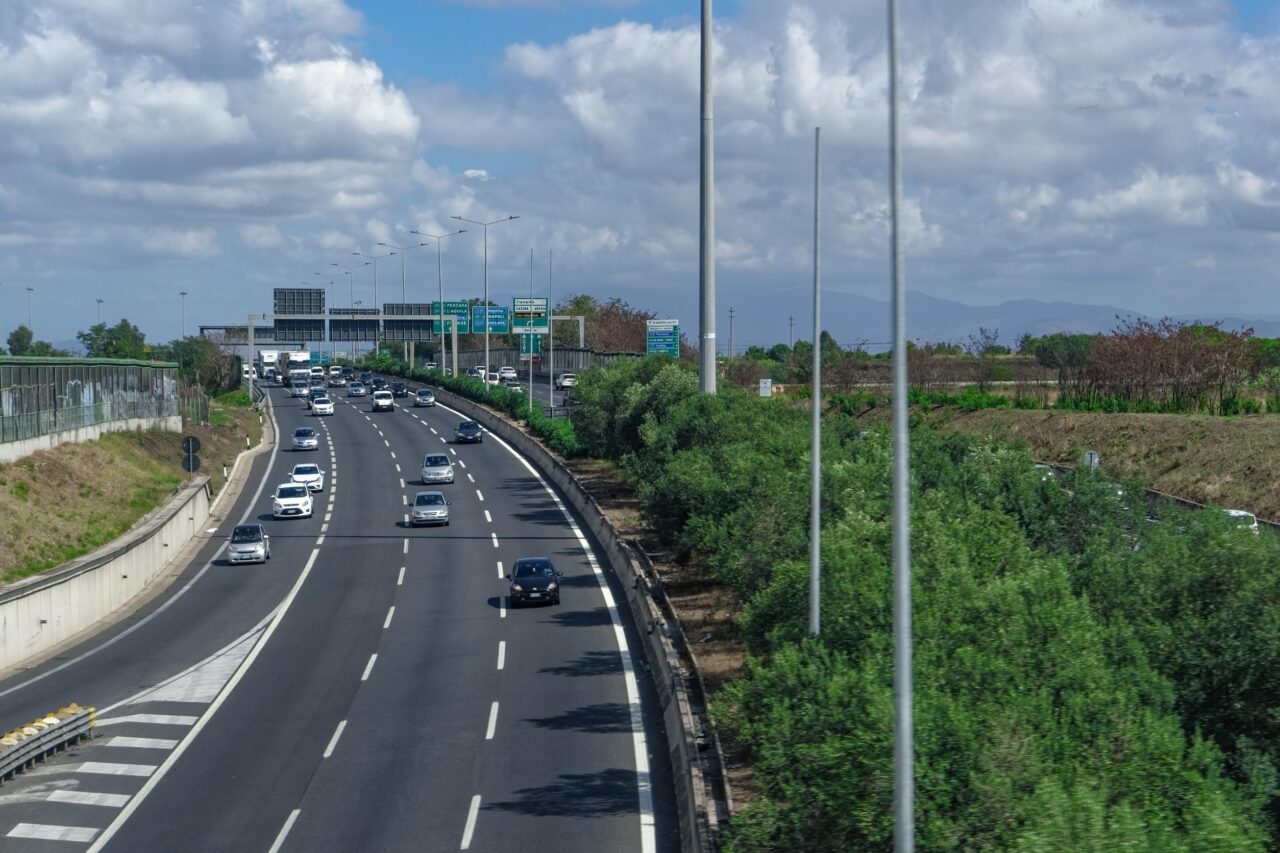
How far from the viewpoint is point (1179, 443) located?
54.0 meters

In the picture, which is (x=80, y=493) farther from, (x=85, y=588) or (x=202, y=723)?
(x=202, y=723)

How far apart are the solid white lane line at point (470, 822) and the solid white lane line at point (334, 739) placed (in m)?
3.92

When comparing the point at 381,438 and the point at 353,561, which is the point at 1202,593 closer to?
the point at 353,561

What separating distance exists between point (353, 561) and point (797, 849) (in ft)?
109

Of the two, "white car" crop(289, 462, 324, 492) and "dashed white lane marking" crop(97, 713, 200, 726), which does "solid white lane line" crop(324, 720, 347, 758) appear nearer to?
"dashed white lane marking" crop(97, 713, 200, 726)

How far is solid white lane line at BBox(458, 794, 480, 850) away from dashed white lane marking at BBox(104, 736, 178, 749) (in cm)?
712

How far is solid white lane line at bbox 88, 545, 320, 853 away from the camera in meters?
19.7

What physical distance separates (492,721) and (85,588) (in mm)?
16610

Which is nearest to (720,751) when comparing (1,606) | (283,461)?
(1,606)

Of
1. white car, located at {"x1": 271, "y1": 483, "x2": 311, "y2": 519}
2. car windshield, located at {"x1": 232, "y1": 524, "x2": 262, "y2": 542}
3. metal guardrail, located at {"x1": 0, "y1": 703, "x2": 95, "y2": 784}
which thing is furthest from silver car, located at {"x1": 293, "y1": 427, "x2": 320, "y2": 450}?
metal guardrail, located at {"x1": 0, "y1": 703, "x2": 95, "y2": 784}

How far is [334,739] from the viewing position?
24188mm

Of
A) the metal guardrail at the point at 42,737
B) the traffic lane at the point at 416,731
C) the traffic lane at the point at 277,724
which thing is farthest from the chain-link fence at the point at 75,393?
the metal guardrail at the point at 42,737

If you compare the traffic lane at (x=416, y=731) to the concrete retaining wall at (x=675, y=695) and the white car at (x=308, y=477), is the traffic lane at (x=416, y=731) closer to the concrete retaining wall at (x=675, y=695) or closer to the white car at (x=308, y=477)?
the concrete retaining wall at (x=675, y=695)

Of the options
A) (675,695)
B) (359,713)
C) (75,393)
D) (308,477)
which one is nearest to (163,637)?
(359,713)
